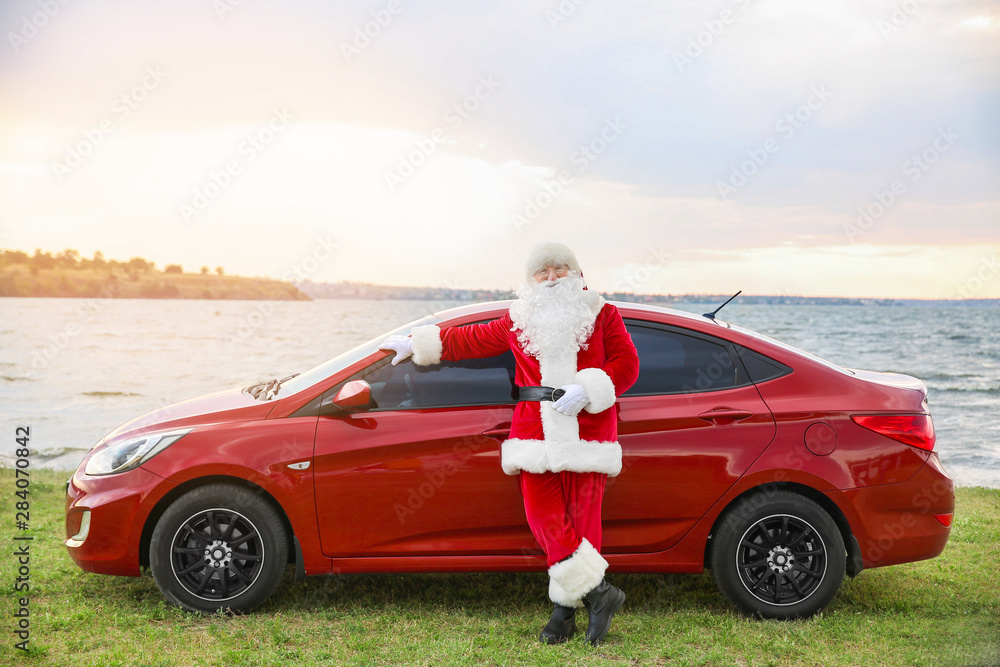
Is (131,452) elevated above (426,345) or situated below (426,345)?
below

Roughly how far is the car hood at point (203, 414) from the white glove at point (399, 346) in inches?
27.8

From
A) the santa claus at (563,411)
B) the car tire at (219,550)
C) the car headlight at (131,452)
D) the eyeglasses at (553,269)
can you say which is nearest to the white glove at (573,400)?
the santa claus at (563,411)

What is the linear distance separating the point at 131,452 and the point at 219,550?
721mm

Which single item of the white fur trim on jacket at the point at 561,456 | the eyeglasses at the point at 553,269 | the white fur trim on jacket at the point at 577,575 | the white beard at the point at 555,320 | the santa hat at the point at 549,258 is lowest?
the white fur trim on jacket at the point at 577,575

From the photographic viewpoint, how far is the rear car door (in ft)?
12.7

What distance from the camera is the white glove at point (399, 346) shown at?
3.89 metres

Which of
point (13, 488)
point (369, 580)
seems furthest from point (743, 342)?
point (13, 488)

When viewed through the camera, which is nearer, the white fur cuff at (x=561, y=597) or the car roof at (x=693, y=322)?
the white fur cuff at (x=561, y=597)

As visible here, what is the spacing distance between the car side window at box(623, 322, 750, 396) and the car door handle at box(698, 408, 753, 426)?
0.14 meters

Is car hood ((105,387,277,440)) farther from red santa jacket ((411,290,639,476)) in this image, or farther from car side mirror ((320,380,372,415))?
red santa jacket ((411,290,639,476))

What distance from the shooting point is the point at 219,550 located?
12.9 ft

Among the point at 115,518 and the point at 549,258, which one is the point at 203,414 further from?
the point at 549,258

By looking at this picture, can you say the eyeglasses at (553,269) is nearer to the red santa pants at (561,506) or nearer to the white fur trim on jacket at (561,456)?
the white fur trim on jacket at (561,456)

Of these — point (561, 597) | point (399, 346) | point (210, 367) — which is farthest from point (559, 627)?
point (210, 367)
